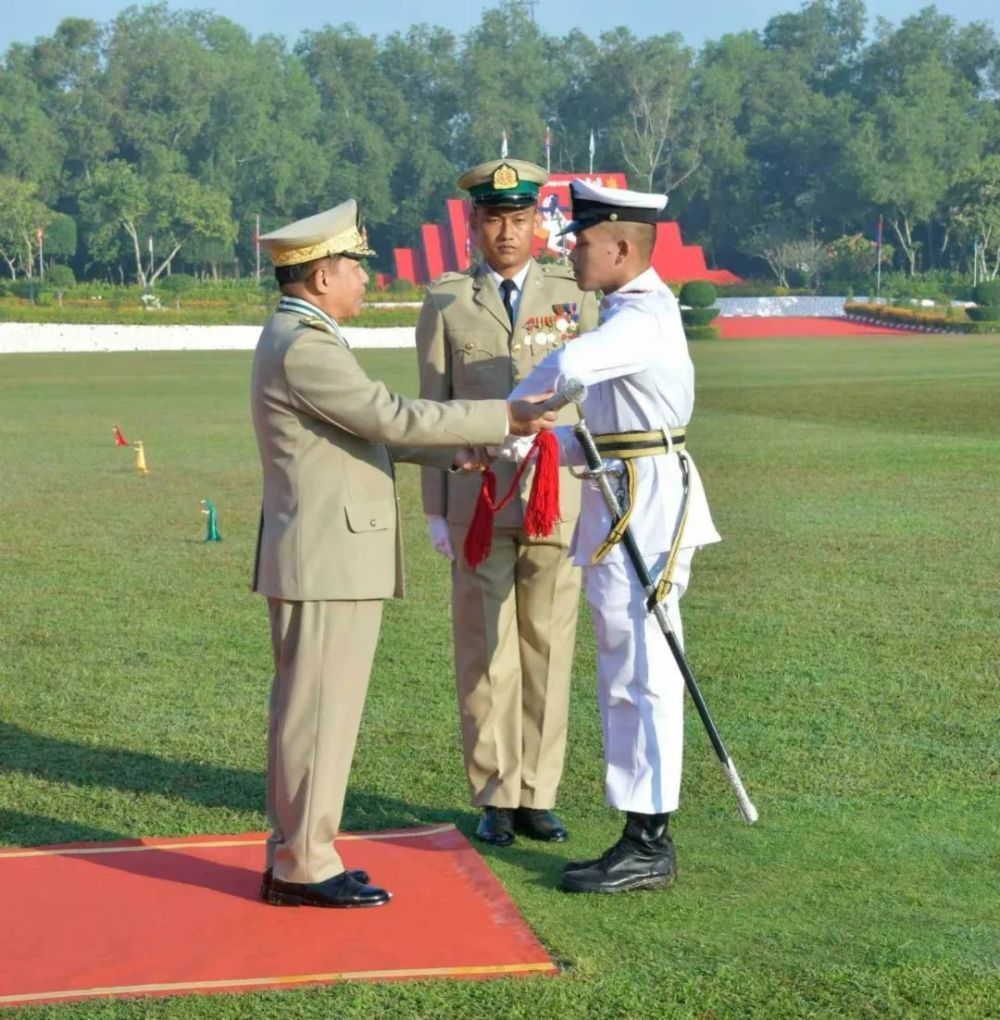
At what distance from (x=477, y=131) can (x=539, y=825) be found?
10950 cm

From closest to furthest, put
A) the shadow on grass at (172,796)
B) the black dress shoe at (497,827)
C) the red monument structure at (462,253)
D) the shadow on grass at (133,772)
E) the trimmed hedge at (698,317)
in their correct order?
the shadow on grass at (172,796)
the black dress shoe at (497,827)
the shadow on grass at (133,772)
the trimmed hedge at (698,317)
the red monument structure at (462,253)

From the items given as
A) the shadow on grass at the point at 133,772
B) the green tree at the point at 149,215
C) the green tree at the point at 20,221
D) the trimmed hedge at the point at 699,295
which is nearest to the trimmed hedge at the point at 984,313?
the trimmed hedge at the point at 699,295

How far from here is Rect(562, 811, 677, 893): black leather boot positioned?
486 cm

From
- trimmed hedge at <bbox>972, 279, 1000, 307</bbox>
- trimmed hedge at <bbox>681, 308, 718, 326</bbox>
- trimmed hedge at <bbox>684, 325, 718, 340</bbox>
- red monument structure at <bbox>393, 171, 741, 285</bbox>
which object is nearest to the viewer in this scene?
trimmed hedge at <bbox>684, 325, 718, 340</bbox>

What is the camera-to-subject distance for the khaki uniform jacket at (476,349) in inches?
220

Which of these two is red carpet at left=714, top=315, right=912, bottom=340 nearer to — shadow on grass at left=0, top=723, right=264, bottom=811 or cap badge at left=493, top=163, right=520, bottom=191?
shadow on grass at left=0, top=723, right=264, bottom=811

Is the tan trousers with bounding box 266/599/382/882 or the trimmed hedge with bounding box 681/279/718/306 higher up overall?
the tan trousers with bounding box 266/599/382/882

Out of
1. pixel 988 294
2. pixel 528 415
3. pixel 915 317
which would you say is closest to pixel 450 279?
pixel 528 415

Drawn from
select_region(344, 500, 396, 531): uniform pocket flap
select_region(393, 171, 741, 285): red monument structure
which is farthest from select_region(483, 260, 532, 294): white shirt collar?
select_region(393, 171, 741, 285): red monument structure

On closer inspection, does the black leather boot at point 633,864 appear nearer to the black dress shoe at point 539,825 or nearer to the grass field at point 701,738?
the grass field at point 701,738

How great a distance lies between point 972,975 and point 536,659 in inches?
73.0

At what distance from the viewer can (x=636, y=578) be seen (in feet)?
16.3

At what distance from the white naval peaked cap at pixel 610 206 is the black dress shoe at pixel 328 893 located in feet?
6.27

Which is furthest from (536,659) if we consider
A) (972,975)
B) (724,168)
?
(724,168)
